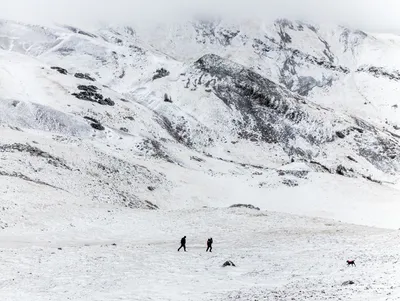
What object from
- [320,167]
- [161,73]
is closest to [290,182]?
[320,167]

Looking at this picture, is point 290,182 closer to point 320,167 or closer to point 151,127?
point 320,167

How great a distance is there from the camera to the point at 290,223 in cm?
4441

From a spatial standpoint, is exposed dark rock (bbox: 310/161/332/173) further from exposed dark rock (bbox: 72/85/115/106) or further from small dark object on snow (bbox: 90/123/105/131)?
exposed dark rock (bbox: 72/85/115/106)

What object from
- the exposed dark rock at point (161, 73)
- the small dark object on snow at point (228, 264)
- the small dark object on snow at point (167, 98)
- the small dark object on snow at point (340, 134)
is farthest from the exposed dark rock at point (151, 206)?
the exposed dark rock at point (161, 73)

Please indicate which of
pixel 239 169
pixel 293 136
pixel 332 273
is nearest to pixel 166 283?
pixel 332 273

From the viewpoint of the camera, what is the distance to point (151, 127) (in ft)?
356

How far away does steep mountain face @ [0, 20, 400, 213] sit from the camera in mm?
62688

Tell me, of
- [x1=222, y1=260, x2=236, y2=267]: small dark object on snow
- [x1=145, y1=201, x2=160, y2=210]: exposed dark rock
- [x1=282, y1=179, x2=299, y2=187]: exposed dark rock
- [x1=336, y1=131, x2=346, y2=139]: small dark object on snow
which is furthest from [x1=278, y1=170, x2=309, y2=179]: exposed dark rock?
[x1=336, y1=131, x2=346, y2=139]: small dark object on snow

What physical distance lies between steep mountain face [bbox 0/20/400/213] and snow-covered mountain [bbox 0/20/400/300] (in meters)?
0.36

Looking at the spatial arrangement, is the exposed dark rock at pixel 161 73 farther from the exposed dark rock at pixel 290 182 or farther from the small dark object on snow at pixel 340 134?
the exposed dark rock at pixel 290 182

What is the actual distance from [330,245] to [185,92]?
11217 cm

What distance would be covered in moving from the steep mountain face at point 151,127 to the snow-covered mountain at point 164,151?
36 cm

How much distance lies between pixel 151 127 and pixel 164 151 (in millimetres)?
17932

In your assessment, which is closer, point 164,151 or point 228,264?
point 228,264
